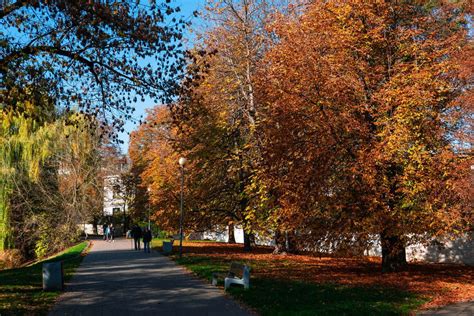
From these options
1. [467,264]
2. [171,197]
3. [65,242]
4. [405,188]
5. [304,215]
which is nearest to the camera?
[405,188]

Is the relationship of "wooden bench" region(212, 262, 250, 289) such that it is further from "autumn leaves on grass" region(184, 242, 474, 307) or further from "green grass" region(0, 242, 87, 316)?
"green grass" region(0, 242, 87, 316)

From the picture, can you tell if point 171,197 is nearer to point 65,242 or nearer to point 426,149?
point 65,242

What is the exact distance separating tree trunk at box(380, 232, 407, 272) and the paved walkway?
168 inches

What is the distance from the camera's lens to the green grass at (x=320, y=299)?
31.3ft

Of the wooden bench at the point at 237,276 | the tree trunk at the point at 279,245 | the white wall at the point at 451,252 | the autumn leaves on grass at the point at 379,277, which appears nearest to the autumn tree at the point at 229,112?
the tree trunk at the point at 279,245

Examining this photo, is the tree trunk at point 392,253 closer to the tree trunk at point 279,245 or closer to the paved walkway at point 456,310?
the paved walkway at point 456,310

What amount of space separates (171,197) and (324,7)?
46.3 ft

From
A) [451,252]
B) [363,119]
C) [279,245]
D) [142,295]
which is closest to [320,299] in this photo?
[142,295]

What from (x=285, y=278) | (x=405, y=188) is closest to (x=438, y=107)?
(x=405, y=188)

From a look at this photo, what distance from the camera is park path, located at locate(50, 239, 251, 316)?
1003 centimetres

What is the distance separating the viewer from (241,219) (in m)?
25.5

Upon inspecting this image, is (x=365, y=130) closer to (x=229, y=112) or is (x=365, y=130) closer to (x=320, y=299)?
(x=320, y=299)

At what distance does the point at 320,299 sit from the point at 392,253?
5.40 meters

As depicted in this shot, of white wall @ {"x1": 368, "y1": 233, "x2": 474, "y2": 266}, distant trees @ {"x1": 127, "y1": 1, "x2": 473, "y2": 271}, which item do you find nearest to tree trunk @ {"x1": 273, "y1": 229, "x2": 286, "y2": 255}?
white wall @ {"x1": 368, "y1": 233, "x2": 474, "y2": 266}
